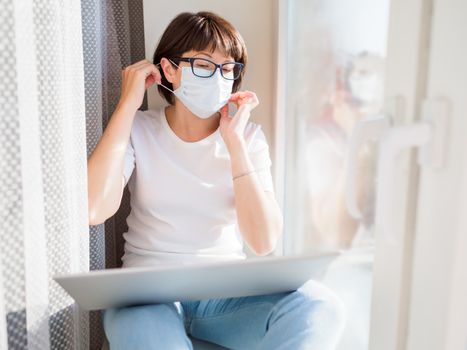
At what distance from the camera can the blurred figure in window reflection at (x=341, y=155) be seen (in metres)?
0.97

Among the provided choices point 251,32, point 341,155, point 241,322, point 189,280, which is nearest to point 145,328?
point 189,280

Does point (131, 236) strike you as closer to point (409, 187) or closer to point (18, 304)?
point (18, 304)

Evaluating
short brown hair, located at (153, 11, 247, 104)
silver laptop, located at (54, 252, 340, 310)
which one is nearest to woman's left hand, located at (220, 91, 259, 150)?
short brown hair, located at (153, 11, 247, 104)

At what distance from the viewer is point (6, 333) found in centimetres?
62

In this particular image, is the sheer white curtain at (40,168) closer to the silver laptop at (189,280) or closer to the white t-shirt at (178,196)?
the silver laptop at (189,280)

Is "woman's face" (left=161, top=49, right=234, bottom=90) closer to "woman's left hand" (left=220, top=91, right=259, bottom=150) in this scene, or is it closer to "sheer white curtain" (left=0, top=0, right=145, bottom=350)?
"woman's left hand" (left=220, top=91, right=259, bottom=150)

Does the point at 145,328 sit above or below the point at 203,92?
below

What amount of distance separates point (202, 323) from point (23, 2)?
2.55 feet

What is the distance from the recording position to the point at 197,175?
3.76 ft

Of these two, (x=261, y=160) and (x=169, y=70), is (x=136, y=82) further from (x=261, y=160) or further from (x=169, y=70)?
(x=261, y=160)

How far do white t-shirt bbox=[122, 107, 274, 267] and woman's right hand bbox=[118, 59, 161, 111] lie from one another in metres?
0.10

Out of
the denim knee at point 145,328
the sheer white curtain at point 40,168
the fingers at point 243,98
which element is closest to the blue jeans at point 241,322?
the denim knee at point 145,328

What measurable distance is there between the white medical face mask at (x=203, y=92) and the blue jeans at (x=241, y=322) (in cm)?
48

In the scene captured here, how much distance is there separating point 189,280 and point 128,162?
416 mm
